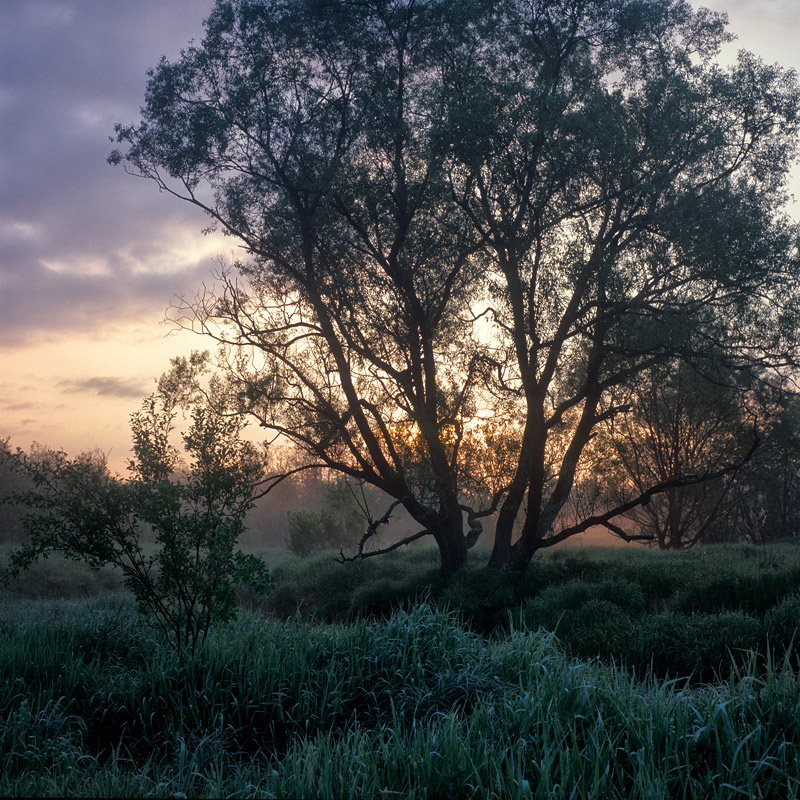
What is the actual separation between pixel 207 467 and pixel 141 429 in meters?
1.05

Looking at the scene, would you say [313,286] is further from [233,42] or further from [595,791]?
[595,791]

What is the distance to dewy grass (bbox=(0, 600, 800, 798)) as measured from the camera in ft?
15.4

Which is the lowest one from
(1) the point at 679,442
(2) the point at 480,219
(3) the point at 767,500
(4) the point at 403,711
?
(4) the point at 403,711

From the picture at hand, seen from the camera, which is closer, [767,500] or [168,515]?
[168,515]

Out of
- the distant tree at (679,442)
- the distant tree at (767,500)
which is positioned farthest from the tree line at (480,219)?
the distant tree at (767,500)

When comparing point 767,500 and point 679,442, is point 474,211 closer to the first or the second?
point 679,442

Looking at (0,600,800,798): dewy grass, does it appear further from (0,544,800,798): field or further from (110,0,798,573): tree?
(110,0,798,573): tree

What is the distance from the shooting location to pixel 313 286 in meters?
15.0

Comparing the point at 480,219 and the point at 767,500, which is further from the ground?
the point at 480,219

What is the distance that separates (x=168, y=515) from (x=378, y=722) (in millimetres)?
3636

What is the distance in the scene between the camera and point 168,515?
7797 mm

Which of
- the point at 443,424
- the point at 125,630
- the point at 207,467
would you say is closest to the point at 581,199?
the point at 443,424

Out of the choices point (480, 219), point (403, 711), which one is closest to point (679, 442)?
point (480, 219)

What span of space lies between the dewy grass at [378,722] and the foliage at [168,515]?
0.71 m
